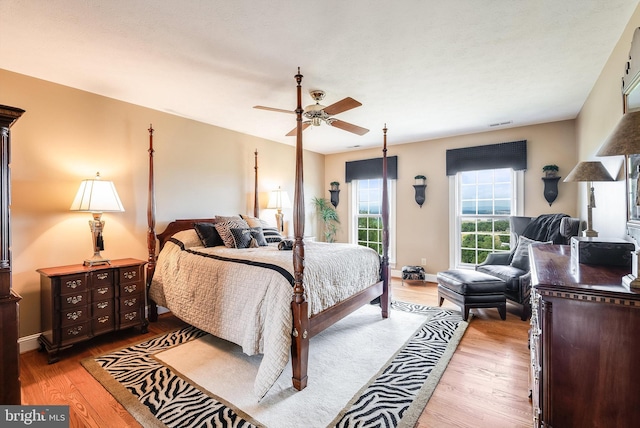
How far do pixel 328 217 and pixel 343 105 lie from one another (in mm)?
3810

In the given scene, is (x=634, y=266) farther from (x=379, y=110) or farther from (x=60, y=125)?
(x=60, y=125)

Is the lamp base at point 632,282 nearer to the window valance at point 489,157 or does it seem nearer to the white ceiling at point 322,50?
the white ceiling at point 322,50

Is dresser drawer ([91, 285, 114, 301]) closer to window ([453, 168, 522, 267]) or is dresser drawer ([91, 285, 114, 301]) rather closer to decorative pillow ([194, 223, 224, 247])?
decorative pillow ([194, 223, 224, 247])

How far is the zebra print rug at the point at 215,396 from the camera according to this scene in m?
1.79

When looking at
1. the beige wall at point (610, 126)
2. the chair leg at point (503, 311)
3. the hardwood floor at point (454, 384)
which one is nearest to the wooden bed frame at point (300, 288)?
the hardwood floor at point (454, 384)

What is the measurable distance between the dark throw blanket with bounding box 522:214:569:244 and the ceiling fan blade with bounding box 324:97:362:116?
3.04 m

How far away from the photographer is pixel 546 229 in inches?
147

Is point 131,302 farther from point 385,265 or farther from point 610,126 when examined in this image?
point 610,126

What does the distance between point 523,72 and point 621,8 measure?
86 cm

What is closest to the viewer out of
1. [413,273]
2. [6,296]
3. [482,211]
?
[6,296]

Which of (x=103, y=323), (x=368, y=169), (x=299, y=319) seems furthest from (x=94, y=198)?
(x=368, y=169)

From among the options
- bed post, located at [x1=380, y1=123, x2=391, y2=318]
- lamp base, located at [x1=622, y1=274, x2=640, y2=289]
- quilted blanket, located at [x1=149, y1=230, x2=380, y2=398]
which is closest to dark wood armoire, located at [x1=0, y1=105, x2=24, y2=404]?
quilted blanket, located at [x1=149, y1=230, x2=380, y2=398]

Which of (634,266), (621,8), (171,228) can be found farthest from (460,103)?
(171,228)

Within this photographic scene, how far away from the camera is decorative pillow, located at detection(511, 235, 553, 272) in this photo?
11.9ft
